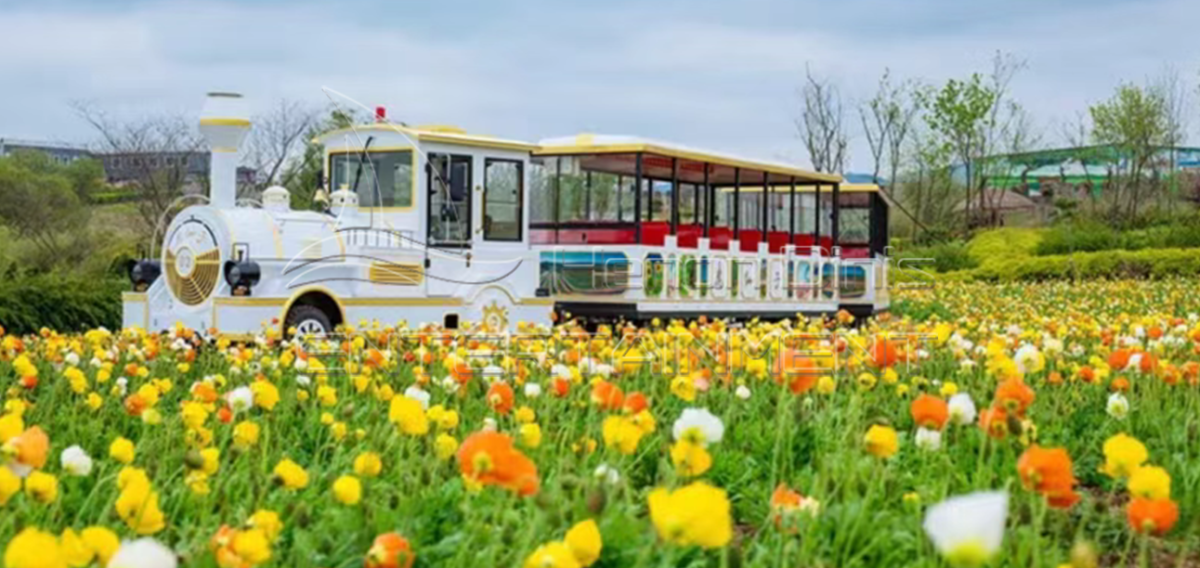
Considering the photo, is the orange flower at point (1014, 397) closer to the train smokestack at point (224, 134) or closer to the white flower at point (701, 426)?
the white flower at point (701, 426)

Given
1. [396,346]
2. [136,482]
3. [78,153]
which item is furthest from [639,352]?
[78,153]

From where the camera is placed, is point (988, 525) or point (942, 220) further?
point (942, 220)

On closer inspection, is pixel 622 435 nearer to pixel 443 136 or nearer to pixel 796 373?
pixel 796 373

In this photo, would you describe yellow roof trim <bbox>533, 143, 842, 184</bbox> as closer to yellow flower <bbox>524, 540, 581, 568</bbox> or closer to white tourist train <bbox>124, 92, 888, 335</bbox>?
white tourist train <bbox>124, 92, 888, 335</bbox>

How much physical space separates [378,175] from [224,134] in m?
1.60

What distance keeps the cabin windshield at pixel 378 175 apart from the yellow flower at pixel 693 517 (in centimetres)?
982

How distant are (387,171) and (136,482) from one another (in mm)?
9536

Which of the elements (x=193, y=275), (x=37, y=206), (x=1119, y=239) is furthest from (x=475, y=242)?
(x=1119, y=239)

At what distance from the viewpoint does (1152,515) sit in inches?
74.7

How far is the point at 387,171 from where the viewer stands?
1160 centimetres

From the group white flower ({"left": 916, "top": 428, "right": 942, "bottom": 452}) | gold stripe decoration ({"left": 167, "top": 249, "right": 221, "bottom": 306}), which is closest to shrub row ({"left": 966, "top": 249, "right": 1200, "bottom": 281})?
gold stripe decoration ({"left": 167, "top": 249, "right": 221, "bottom": 306})

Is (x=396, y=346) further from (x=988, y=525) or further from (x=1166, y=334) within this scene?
(x=988, y=525)

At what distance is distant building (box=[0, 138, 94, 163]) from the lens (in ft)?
138

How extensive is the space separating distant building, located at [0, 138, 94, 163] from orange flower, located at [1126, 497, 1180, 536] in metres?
43.0
